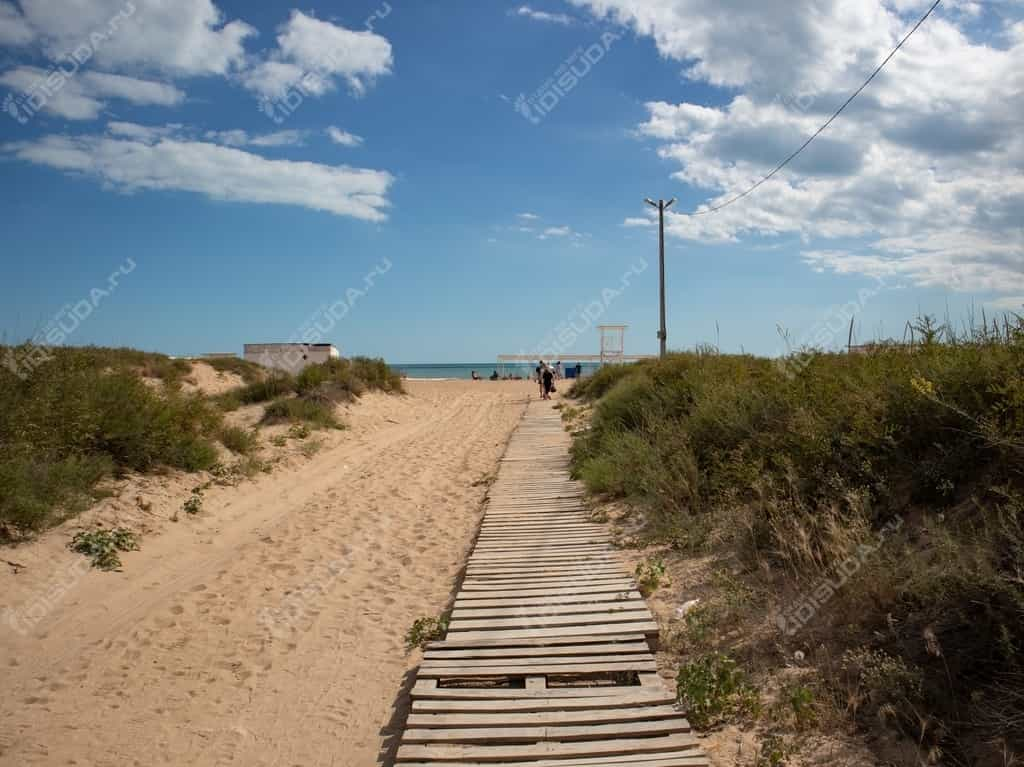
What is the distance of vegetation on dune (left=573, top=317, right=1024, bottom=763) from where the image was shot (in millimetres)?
3395

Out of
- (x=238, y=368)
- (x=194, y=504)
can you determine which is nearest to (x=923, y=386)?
(x=194, y=504)

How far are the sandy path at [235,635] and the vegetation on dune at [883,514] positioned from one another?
2.29m

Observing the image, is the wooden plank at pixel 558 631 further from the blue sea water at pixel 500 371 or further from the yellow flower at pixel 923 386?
the blue sea water at pixel 500 371

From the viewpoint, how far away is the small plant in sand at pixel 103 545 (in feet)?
21.4

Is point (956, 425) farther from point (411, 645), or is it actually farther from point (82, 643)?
point (82, 643)

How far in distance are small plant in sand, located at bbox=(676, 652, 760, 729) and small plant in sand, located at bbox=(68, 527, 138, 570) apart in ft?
17.7

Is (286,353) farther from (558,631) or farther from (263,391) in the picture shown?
(558,631)

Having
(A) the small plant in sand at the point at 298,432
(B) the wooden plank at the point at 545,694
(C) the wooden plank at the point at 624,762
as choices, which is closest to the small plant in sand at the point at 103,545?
(B) the wooden plank at the point at 545,694

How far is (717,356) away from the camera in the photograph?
11.8m

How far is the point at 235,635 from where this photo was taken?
5.40m

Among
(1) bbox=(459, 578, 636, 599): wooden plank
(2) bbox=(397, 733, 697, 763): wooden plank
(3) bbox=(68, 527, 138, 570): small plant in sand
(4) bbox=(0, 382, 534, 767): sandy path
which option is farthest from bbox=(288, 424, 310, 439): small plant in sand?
(2) bbox=(397, 733, 697, 763): wooden plank

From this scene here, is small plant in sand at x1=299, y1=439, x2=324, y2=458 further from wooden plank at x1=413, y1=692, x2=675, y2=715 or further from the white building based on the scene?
the white building

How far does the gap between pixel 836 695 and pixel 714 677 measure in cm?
63

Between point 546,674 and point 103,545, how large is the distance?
4.87m
